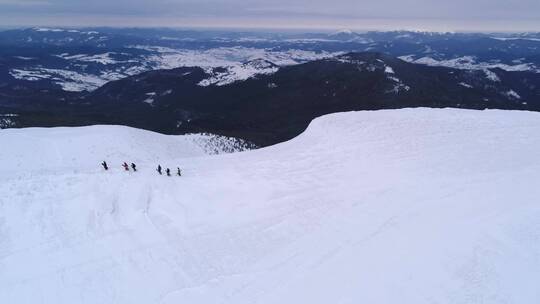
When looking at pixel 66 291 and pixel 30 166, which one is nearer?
pixel 66 291

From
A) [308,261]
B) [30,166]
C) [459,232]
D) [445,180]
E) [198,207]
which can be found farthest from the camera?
[30,166]

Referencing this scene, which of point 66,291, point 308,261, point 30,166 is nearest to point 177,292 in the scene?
point 66,291

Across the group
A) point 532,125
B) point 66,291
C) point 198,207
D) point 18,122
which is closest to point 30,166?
point 198,207

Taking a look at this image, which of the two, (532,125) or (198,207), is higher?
(532,125)

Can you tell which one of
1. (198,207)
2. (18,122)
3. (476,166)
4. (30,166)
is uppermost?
(476,166)

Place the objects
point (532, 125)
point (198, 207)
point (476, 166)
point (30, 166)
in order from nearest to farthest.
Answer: point (198, 207) → point (476, 166) → point (532, 125) → point (30, 166)

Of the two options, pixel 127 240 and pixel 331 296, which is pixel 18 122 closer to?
pixel 127 240
